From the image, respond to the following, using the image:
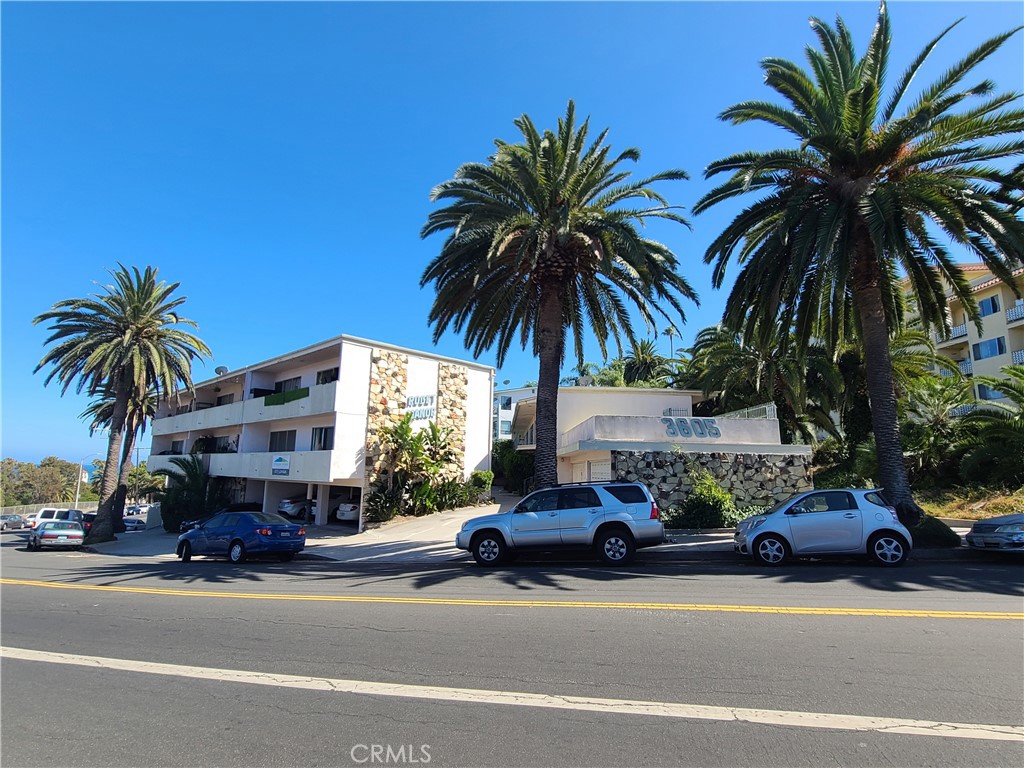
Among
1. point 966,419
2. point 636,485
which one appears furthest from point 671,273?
point 966,419

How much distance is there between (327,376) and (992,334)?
134ft

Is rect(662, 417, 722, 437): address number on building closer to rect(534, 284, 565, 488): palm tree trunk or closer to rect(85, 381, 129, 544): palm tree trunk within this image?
rect(534, 284, 565, 488): palm tree trunk

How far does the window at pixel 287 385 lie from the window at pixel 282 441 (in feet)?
8.23

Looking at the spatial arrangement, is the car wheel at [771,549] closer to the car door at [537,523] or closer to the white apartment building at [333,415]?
the car door at [537,523]

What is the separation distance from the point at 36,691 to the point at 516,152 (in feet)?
51.1

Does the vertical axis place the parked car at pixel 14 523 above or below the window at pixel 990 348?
below

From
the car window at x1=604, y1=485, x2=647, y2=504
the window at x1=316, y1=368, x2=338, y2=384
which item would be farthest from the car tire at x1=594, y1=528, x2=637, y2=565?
the window at x1=316, y1=368, x2=338, y2=384

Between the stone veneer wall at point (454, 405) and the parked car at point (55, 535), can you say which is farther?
the stone veneer wall at point (454, 405)

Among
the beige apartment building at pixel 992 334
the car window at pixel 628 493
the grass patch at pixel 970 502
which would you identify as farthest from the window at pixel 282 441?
the beige apartment building at pixel 992 334

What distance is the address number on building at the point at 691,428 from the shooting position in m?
19.3

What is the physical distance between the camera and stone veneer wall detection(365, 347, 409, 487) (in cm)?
2641

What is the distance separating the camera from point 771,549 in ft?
37.3

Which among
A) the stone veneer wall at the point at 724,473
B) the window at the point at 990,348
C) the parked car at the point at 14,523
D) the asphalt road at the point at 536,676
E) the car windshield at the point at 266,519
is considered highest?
the window at the point at 990,348

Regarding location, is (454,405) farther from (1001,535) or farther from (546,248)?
(1001,535)
